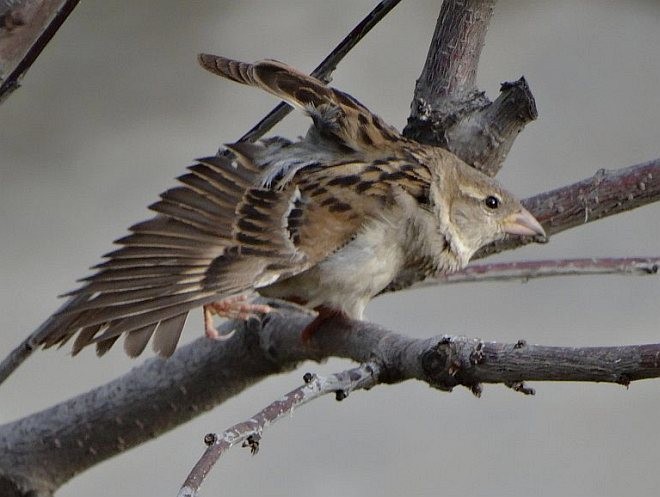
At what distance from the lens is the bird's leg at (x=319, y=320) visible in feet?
5.57

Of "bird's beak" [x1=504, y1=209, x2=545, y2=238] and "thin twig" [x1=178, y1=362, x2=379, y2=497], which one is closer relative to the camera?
"thin twig" [x1=178, y1=362, x2=379, y2=497]

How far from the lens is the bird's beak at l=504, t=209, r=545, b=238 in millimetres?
1868

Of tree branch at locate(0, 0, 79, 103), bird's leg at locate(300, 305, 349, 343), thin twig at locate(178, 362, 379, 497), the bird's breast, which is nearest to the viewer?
thin twig at locate(178, 362, 379, 497)

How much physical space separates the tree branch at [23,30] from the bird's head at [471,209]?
76 cm

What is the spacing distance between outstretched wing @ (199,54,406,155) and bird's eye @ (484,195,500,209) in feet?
0.57

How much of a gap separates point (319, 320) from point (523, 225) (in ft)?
1.33

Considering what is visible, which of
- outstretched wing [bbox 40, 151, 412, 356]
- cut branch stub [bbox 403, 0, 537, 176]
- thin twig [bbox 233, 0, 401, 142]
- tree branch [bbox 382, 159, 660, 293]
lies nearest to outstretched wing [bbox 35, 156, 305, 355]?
outstretched wing [bbox 40, 151, 412, 356]

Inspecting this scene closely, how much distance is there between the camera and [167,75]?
10.9 ft

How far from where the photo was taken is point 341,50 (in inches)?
63.9

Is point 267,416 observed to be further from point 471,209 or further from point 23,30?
point 471,209

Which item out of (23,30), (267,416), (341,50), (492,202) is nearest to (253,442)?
(267,416)

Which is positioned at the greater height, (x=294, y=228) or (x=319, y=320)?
(x=294, y=228)

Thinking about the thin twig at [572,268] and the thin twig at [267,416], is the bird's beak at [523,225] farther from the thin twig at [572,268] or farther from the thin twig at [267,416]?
the thin twig at [267,416]

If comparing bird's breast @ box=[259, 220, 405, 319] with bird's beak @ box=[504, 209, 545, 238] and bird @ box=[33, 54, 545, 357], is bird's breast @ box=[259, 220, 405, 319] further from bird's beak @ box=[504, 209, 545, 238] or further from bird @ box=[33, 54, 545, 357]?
bird's beak @ box=[504, 209, 545, 238]
